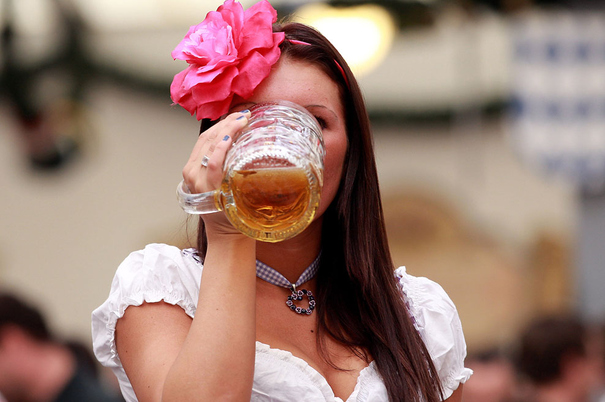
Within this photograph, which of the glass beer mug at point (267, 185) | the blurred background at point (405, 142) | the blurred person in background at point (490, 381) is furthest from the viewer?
the blurred background at point (405, 142)

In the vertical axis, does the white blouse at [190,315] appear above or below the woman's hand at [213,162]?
below

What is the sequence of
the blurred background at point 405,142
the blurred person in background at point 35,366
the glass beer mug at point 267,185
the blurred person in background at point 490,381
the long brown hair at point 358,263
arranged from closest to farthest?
the glass beer mug at point 267,185, the long brown hair at point 358,263, the blurred person in background at point 35,366, the blurred person in background at point 490,381, the blurred background at point 405,142

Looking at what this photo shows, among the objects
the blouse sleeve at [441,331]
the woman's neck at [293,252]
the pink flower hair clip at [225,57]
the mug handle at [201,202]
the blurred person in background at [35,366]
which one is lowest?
the blurred person in background at [35,366]

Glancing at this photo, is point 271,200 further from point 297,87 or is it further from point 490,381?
point 490,381

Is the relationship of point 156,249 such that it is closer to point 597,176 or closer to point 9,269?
point 9,269

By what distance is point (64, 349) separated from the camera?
330 centimetres

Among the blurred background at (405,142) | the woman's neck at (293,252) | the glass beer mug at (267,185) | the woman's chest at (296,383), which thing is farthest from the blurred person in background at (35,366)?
Result: the glass beer mug at (267,185)

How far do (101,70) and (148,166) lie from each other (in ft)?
2.58

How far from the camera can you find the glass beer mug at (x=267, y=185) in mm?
1027

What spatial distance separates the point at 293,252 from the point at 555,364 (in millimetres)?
2099

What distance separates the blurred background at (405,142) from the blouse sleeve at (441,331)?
391 centimetres

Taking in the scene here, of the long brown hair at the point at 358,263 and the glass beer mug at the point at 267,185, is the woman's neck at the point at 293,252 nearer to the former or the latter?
the long brown hair at the point at 358,263

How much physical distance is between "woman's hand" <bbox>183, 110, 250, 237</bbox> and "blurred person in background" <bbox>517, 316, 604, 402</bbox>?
2399 mm

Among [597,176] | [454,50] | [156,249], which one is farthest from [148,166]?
[156,249]
